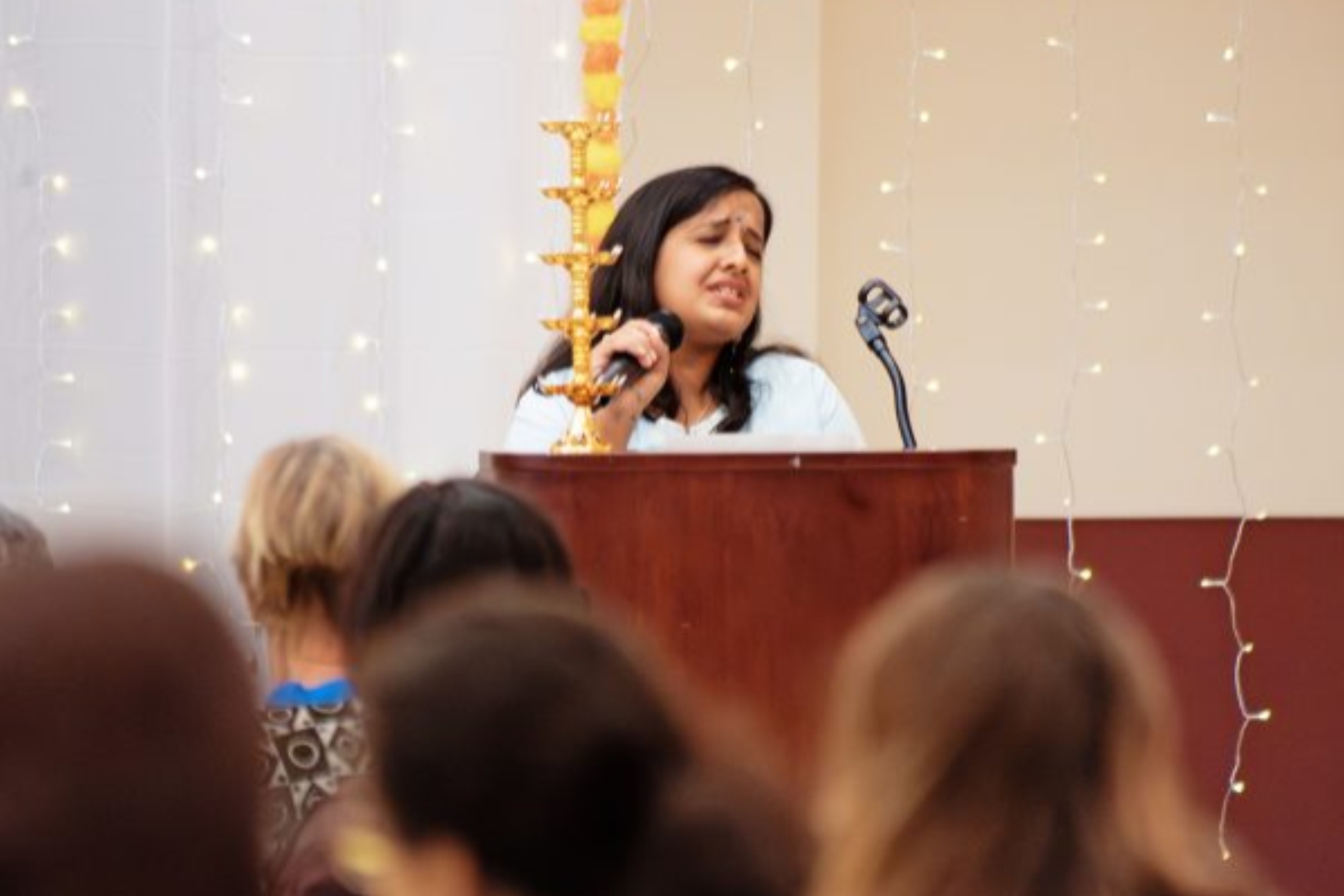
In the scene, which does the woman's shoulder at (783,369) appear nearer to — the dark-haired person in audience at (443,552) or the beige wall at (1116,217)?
the beige wall at (1116,217)

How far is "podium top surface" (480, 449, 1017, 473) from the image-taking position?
147 inches

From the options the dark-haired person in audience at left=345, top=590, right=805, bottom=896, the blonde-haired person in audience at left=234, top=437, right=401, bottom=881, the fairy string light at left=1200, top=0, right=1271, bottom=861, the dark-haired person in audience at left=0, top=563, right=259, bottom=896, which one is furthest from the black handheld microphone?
the dark-haired person in audience at left=0, top=563, right=259, bottom=896

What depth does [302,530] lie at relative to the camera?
286 cm

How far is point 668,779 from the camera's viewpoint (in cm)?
162

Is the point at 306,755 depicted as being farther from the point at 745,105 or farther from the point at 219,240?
the point at 745,105

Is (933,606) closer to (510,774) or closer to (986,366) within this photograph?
(510,774)

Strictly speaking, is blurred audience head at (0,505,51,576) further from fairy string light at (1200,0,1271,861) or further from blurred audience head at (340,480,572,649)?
fairy string light at (1200,0,1271,861)

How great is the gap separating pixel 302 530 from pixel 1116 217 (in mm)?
3979

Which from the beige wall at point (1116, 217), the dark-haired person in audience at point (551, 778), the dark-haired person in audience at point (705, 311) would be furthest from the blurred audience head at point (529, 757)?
the beige wall at point (1116, 217)

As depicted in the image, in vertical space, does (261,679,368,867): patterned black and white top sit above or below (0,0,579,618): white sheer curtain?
below

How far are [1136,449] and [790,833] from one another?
4916 mm

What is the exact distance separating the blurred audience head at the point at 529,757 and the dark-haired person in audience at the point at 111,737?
210mm

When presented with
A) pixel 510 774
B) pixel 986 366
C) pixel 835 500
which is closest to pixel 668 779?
pixel 510 774

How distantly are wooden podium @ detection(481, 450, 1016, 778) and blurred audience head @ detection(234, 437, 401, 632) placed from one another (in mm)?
857
